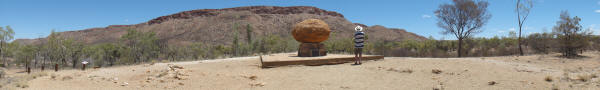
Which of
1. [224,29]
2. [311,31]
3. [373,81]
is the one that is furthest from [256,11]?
[373,81]

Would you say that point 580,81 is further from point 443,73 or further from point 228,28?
point 228,28

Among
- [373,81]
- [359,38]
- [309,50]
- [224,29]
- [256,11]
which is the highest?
[256,11]

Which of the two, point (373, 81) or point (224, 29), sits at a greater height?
point (224, 29)

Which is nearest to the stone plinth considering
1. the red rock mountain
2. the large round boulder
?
the large round boulder

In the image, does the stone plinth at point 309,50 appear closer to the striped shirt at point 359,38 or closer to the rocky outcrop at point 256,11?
the striped shirt at point 359,38

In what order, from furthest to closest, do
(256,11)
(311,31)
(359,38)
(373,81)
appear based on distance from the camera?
(256,11), (311,31), (359,38), (373,81)

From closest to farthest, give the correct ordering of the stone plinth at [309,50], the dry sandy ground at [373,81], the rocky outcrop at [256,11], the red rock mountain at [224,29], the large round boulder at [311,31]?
1. the dry sandy ground at [373,81]
2. the large round boulder at [311,31]
3. the stone plinth at [309,50]
4. the red rock mountain at [224,29]
5. the rocky outcrop at [256,11]

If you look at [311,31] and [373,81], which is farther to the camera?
[311,31]

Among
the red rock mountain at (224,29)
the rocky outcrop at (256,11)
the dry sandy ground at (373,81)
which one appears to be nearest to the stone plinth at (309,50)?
the dry sandy ground at (373,81)

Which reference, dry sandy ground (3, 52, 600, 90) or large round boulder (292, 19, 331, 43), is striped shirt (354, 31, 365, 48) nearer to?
dry sandy ground (3, 52, 600, 90)

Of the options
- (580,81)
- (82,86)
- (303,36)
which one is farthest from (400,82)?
A: (303,36)

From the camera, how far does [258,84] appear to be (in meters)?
6.29

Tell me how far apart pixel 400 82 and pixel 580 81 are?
302cm

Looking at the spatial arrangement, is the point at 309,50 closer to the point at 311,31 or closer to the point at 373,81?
the point at 311,31
